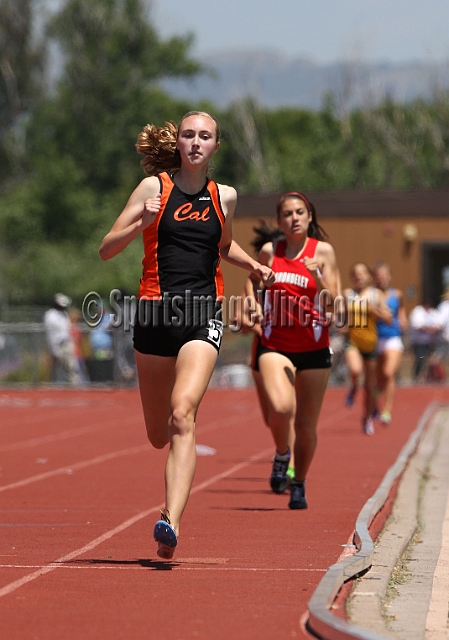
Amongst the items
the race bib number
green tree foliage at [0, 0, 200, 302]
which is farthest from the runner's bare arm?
green tree foliage at [0, 0, 200, 302]

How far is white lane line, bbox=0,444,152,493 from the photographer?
10.4 meters

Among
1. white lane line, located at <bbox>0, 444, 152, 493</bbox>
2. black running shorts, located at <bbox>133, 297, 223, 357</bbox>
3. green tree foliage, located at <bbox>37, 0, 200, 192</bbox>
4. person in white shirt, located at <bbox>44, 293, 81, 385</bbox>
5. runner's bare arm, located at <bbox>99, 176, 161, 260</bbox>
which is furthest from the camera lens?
green tree foliage, located at <bbox>37, 0, 200, 192</bbox>

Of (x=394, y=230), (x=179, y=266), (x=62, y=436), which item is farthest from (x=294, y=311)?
(x=394, y=230)

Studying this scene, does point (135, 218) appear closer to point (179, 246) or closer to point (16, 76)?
point (179, 246)

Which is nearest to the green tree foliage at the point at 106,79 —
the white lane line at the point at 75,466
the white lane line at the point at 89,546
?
the white lane line at the point at 75,466

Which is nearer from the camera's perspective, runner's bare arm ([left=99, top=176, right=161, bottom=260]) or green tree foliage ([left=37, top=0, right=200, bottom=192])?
runner's bare arm ([left=99, top=176, right=161, bottom=260])

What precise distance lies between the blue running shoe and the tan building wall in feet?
108

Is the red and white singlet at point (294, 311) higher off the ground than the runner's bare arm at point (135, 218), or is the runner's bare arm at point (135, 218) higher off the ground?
the runner's bare arm at point (135, 218)

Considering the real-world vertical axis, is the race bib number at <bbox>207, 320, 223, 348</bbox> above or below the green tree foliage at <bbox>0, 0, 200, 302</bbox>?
below

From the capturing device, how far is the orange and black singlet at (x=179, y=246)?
6391 mm

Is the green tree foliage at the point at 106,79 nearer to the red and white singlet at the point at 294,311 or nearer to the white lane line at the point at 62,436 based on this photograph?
the white lane line at the point at 62,436

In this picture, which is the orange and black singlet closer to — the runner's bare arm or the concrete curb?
the runner's bare arm

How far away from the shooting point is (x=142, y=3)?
192 ft

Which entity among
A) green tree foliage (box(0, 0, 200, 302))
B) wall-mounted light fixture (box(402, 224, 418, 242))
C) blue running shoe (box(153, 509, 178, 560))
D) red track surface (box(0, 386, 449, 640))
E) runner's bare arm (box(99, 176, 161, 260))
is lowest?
red track surface (box(0, 386, 449, 640))
